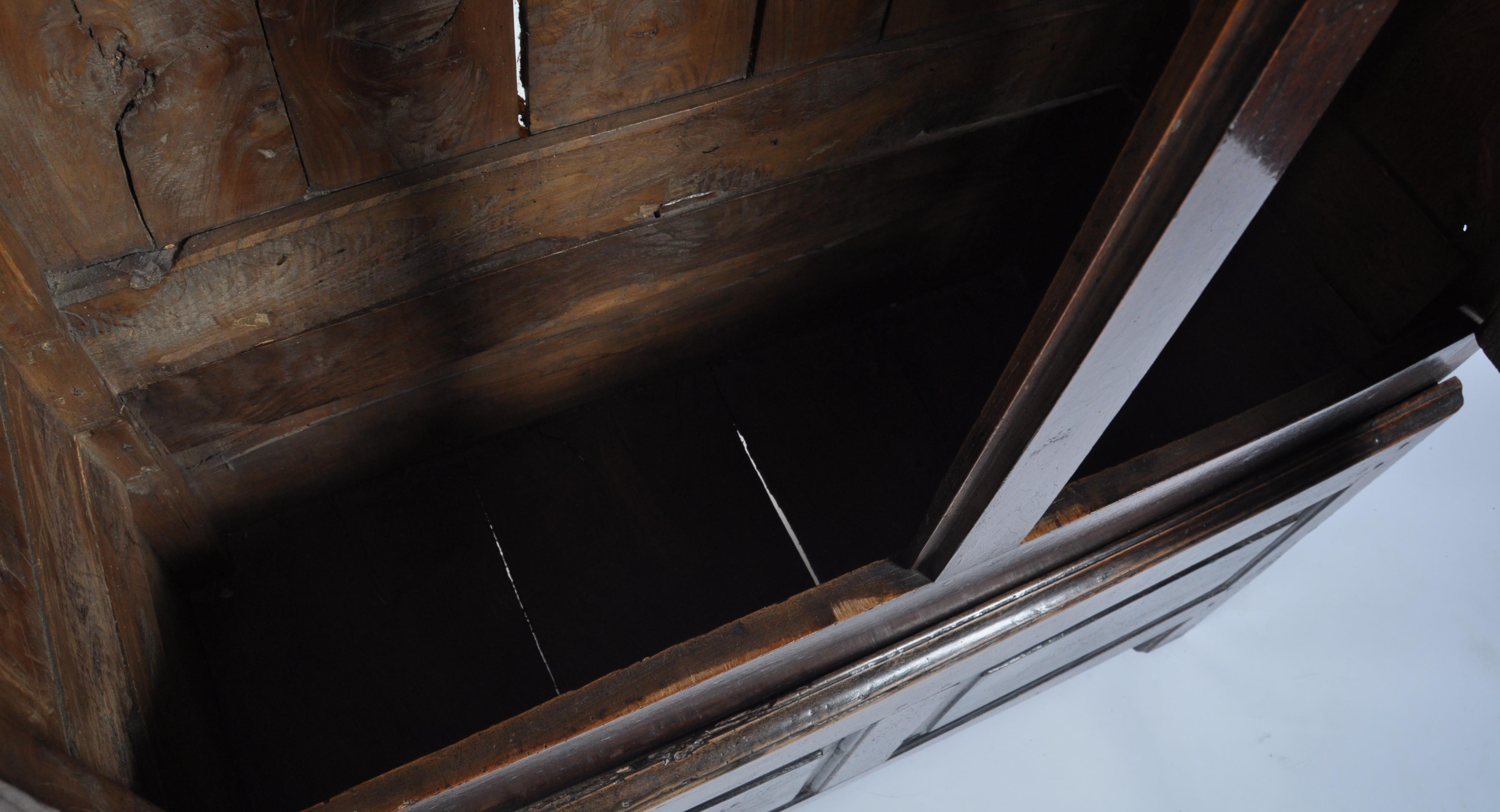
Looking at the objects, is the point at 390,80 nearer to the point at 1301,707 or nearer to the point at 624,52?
the point at 624,52

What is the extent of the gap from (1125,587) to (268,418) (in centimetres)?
103

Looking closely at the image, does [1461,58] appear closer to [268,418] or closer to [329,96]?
[329,96]

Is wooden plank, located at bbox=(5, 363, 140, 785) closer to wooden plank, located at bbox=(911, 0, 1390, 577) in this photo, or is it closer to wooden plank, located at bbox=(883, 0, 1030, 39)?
wooden plank, located at bbox=(911, 0, 1390, 577)

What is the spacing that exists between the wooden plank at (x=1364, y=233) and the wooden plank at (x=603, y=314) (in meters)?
0.27

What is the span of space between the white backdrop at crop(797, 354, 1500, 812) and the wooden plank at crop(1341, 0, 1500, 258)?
2.87 feet

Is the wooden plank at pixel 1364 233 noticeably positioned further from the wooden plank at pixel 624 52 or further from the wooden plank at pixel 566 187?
the wooden plank at pixel 624 52

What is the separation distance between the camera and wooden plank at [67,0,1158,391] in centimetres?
108

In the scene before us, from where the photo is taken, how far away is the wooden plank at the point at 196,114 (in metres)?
0.85

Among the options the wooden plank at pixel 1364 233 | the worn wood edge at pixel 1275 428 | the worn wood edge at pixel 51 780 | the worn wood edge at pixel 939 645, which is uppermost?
the wooden plank at pixel 1364 233

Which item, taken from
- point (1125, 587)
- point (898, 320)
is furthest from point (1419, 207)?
point (898, 320)

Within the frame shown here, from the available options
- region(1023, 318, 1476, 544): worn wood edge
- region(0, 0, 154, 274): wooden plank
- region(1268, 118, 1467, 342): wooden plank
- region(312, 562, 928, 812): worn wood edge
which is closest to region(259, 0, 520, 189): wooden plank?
region(0, 0, 154, 274): wooden plank

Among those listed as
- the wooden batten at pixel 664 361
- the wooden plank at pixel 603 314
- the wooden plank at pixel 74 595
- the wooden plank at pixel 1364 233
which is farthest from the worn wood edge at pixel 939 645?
the wooden plank at pixel 603 314

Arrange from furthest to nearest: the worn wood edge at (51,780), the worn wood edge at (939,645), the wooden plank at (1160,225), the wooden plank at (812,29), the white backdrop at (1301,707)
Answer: the white backdrop at (1301,707), the wooden plank at (812,29), the worn wood edge at (939,645), the worn wood edge at (51,780), the wooden plank at (1160,225)

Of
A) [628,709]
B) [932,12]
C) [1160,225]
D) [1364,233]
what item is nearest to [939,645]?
[628,709]
